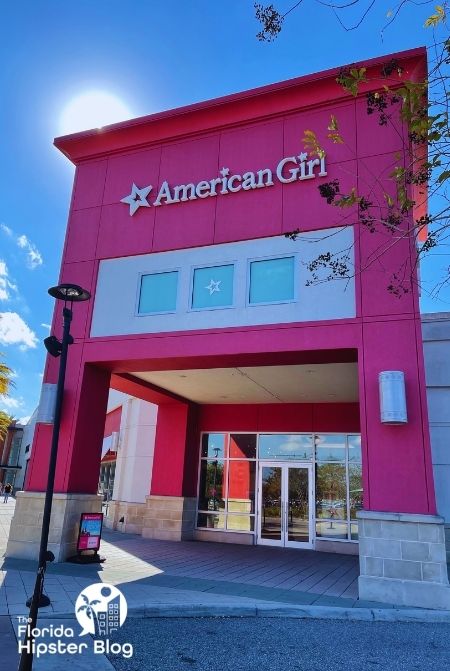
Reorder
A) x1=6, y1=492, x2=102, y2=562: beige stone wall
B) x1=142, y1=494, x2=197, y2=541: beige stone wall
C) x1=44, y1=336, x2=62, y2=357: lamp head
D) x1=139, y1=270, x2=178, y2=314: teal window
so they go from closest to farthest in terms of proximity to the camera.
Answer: x1=44, y1=336, x2=62, y2=357: lamp head → x1=6, y1=492, x2=102, y2=562: beige stone wall → x1=139, y1=270, x2=178, y2=314: teal window → x1=142, y1=494, x2=197, y2=541: beige stone wall

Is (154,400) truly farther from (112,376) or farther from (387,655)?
(387,655)

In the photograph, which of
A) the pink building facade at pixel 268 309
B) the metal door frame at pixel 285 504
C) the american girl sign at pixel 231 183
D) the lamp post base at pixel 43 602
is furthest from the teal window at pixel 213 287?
the metal door frame at pixel 285 504

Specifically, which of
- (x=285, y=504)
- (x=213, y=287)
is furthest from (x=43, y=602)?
(x=285, y=504)

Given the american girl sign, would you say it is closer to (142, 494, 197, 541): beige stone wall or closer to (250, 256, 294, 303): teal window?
(250, 256, 294, 303): teal window

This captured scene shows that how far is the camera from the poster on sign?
10.4 meters

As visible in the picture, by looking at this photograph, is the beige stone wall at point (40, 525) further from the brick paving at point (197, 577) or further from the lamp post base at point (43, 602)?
the lamp post base at point (43, 602)

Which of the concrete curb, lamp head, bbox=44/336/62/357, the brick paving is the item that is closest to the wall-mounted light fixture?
the concrete curb

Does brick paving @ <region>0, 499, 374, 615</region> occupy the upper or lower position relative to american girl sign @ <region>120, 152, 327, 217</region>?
lower

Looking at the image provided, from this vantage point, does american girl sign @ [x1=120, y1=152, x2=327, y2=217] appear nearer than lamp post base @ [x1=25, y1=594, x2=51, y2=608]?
No

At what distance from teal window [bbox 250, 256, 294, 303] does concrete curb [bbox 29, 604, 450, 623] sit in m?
5.57

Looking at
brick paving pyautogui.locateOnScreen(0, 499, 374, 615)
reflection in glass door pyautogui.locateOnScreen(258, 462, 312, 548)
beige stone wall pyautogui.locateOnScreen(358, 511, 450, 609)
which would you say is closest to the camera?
brick paving pyautogui.locateOnScreen(0, 499, 374, 615)

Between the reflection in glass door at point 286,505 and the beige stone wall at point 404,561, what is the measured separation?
659 centimetres

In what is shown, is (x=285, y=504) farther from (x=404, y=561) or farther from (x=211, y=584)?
(x=404, y=561)

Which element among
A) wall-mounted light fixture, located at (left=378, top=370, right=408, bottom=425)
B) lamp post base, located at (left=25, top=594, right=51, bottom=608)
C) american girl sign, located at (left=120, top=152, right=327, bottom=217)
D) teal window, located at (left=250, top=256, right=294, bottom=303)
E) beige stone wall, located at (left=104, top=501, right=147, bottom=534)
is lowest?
Answer: lamp post base, located at (left=25, top=594, right=51, bottom=608)
